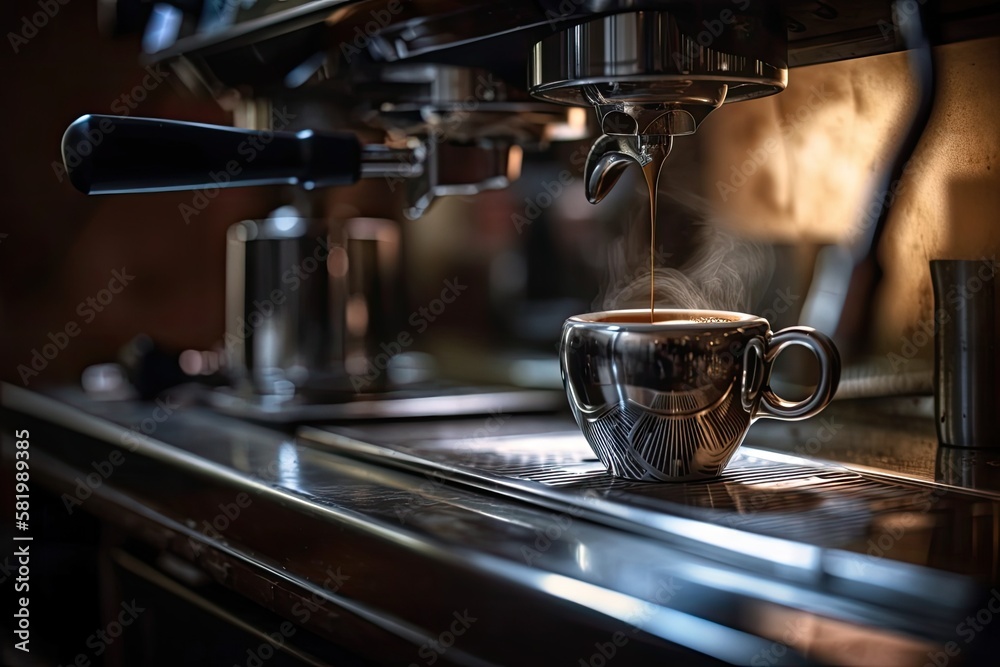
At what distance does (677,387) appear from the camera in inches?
22.9

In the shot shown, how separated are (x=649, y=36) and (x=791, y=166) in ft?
0.92

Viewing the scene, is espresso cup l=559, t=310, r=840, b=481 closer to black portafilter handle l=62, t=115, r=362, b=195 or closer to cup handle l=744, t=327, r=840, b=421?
cup handle l=744, t=327, r=840, b=421

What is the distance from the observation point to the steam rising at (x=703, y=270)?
0.86 m

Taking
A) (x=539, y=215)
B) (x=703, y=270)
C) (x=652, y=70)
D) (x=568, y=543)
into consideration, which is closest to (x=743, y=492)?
(x=568, y=543)

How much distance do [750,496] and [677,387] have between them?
0.07m

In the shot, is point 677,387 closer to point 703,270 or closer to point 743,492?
point 743,492

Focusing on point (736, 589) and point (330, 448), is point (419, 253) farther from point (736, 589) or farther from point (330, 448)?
point (736, 589)

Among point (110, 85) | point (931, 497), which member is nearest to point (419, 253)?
point (110, 85)

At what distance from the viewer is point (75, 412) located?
993 mm

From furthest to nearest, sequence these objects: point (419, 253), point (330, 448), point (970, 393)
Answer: point (419, 253), point (330, 448), point (970, 393)

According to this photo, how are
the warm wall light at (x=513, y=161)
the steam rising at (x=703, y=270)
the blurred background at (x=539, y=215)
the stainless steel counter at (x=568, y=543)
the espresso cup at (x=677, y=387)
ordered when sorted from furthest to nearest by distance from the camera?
the warm wall light at (x=513, y=161), the steam rising at (x=703, y=270), the blurred background at (x=539, y=215), the espresso cup at (x=677, y=387), the stainless steel counter at (x=568, y=543)

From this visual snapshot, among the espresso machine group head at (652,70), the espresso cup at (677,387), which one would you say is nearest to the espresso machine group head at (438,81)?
the espresso machine group head at (652,70)

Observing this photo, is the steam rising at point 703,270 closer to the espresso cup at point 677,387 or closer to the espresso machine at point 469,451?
the espresso machine at point 469,451

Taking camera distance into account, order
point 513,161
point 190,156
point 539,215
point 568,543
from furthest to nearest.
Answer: point 539,215 < point 513,161 < point 190,156 < point 568,543
